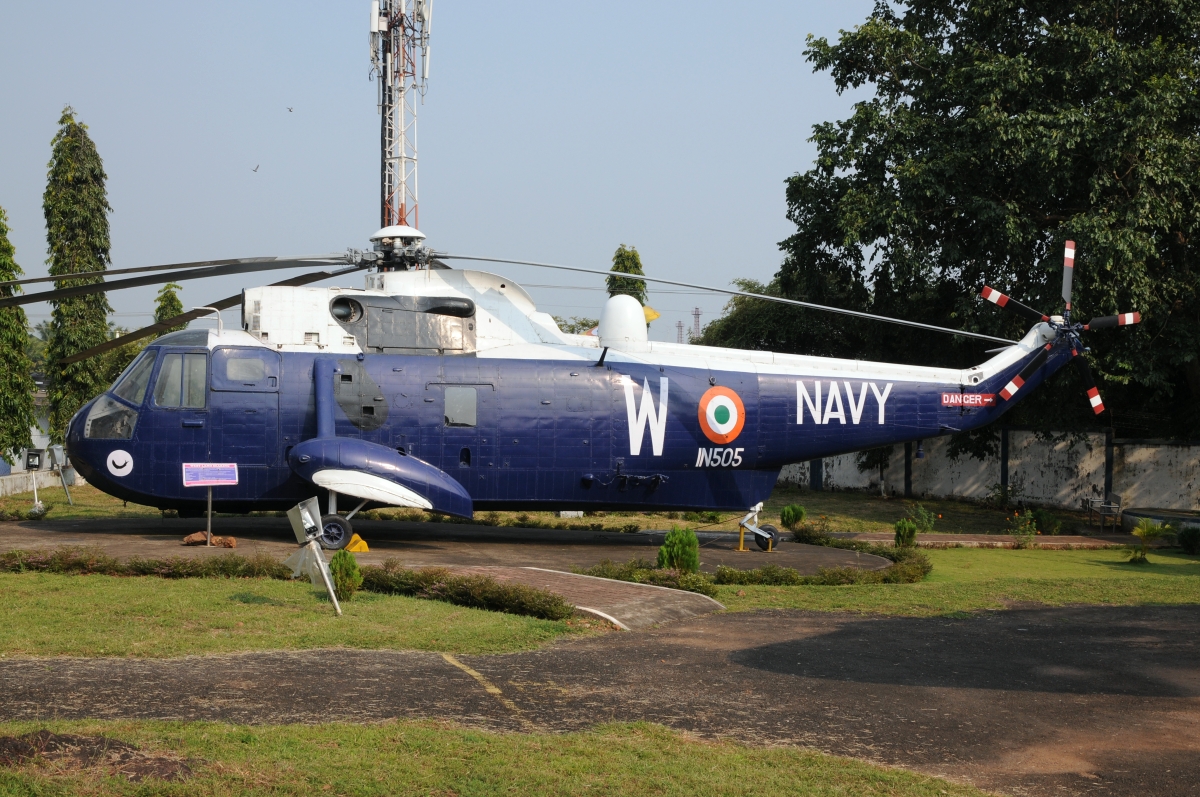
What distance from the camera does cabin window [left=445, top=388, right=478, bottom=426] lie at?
821 inches

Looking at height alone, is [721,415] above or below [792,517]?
above

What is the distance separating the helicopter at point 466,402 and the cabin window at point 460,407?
3cm

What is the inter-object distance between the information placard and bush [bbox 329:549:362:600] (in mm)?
6658

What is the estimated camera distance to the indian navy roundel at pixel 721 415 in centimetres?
2188

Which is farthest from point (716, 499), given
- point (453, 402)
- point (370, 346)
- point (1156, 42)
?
point (1156, 42)

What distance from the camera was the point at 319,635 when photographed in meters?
12.0

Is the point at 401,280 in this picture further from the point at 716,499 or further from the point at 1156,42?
the point at 1156,42

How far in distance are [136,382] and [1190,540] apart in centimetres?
2387

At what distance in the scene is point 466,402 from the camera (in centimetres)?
2095

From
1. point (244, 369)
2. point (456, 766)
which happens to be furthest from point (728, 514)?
point (456, 766)

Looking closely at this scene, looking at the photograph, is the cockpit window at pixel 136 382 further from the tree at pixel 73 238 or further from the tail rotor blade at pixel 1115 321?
the tree at pixel 73 238

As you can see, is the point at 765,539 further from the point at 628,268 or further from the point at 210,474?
the point at 628,268

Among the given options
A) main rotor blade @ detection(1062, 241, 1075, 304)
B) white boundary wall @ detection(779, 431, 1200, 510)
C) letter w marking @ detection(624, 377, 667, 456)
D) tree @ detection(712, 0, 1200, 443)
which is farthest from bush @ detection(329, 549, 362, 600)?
white boundary wall @ detection(779, 431, 1200, 510)

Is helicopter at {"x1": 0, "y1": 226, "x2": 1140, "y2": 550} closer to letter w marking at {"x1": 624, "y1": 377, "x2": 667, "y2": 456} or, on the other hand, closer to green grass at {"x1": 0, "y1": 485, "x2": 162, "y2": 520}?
letter w marking at {"x1": 624, "y1": 377, "x2": 667, "y2": 456}
